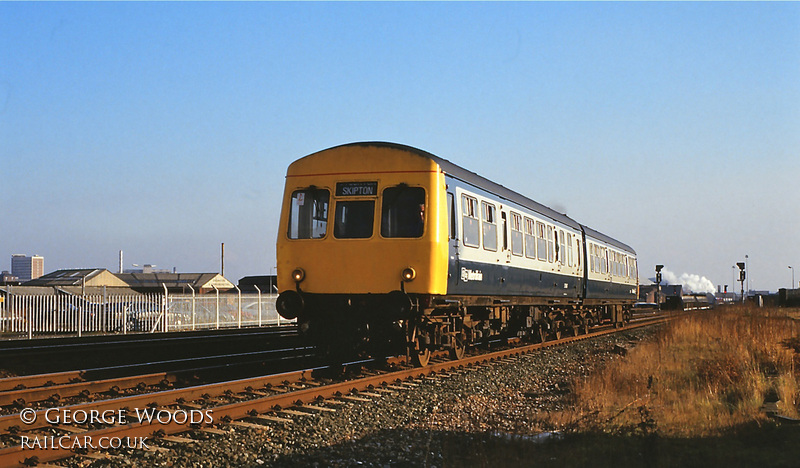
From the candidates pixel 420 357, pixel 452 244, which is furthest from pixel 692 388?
pixel 420 357

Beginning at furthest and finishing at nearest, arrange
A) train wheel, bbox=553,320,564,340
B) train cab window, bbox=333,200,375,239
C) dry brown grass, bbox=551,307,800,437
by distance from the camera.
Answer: train wheel, bbox=553,320,564,340
train cab window, bbox=333,200,375,239
dry brown grass, bbox=551,307,800,437

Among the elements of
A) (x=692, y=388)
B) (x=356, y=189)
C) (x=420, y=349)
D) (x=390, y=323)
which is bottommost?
(x=692, y=388)

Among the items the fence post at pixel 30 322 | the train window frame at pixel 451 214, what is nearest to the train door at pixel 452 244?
the train window frame at pixel 451 214

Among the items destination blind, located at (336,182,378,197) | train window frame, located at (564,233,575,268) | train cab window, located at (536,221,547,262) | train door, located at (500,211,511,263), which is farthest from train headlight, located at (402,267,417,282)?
train window frame, located at (564,233,575,268)

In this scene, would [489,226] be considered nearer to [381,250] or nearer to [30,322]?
[381,250]

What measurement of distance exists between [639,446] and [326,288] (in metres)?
5.81

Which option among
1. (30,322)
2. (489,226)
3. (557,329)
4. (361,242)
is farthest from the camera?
(30,322)

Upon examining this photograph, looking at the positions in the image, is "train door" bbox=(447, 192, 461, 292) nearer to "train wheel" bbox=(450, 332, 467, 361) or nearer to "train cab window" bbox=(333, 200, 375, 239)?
"train cab window" bbox=(333, 200, 375, 239)

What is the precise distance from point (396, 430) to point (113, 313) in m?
18.9

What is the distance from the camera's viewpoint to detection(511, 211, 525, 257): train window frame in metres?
15.1

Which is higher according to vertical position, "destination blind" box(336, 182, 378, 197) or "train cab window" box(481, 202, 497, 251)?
"destination blind" box(336, 182, 378, 197)

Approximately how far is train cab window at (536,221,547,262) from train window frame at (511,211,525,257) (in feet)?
4.23

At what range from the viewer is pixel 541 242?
17.2 metres

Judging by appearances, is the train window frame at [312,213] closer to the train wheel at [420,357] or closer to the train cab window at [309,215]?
the train cab window at [309,215]
